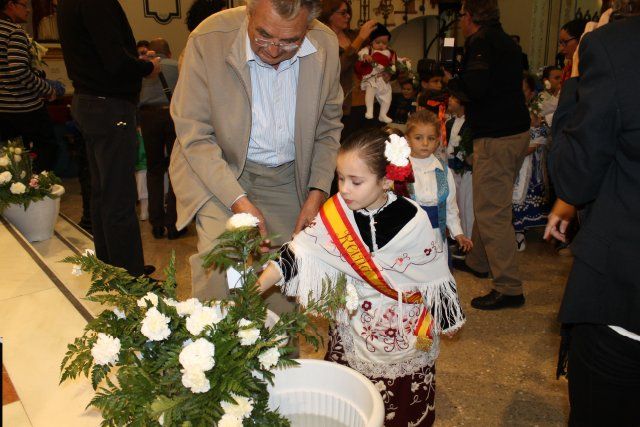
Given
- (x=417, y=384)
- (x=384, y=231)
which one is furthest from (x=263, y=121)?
(x=417, y=384)

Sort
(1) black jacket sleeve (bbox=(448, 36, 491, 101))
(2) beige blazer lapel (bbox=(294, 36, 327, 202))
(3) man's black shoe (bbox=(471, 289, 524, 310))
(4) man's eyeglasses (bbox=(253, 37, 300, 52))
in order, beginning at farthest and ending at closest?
(3) man's black shoe (bbox=(471, 289, 524, 310)) → (1) black jacket sleeve (bbox=(448, 36, 491, 101)) → (2) beige blazer lapel (bbox=(294, 36, 327, 202)) → (4) man's eyeglasses (bbox=(253, 37, 300, 52))

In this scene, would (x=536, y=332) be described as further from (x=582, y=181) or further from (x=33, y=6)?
(x=33, y=6)

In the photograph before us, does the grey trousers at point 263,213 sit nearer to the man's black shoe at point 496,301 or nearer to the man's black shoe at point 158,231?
the man's black shoe at point 496,301

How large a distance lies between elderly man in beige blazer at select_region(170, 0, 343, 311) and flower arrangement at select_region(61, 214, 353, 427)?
70cm

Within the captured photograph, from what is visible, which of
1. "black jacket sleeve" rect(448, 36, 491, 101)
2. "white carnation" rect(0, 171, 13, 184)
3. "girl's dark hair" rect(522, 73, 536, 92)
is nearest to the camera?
"black jacket sleeve" rect(448, 36, 491, 101)

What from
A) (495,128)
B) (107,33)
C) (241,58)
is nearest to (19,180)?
(107,33)

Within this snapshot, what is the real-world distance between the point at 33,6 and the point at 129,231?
19.5 ft

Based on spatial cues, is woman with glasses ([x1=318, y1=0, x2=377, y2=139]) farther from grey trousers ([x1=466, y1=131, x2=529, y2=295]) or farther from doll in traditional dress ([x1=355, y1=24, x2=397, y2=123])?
grey trousers ([x1=466, y1=131, x2=529, y2=295])

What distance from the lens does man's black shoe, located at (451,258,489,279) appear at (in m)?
4.18

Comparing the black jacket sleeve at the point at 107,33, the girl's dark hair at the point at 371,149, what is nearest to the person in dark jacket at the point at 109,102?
the black jacket sleeve at the point at 107,33

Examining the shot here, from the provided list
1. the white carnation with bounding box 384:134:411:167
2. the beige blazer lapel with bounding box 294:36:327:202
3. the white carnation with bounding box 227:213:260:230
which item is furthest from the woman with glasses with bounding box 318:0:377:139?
the white carnation with bounding box 227:213:260:230

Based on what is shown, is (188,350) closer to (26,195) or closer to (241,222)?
(241,222)

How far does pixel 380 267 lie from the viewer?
2.01 metres

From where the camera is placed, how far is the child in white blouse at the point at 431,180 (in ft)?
10.0
